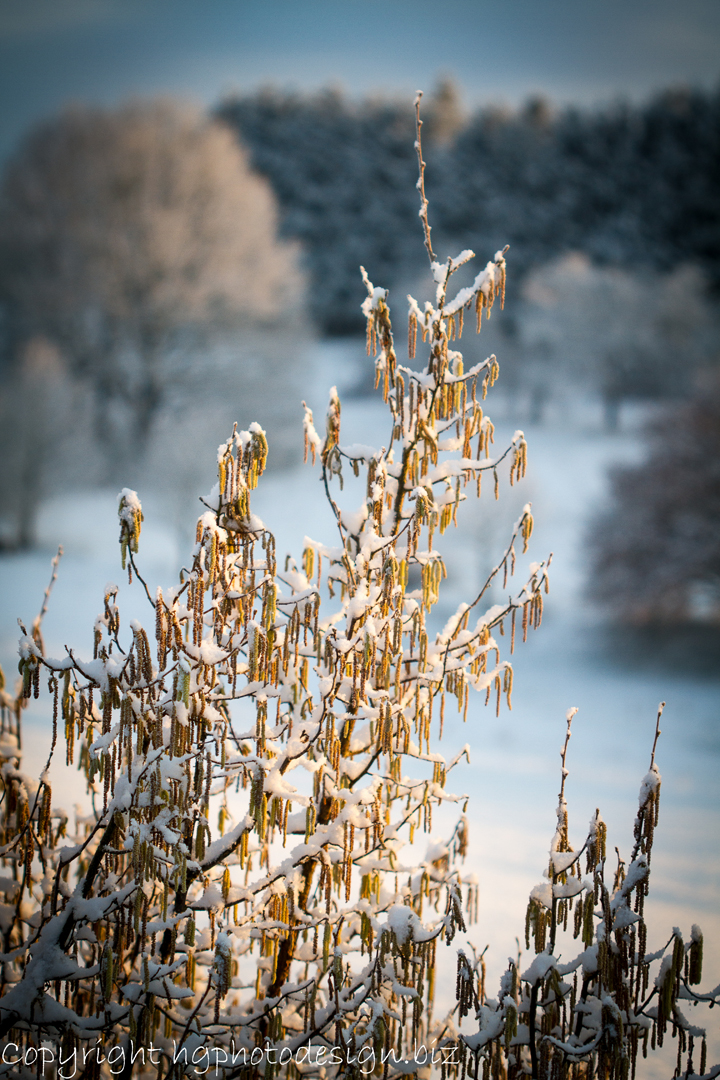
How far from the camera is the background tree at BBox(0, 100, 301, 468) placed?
7609 mm

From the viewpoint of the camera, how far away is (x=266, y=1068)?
1.13 metres

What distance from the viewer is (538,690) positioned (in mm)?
5312

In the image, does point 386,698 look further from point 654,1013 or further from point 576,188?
point 576,188

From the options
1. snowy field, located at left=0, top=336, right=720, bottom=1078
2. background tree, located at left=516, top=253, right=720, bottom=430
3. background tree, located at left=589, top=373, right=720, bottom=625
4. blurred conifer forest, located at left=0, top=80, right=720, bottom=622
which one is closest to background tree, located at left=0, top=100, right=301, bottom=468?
blurred conifer forest, located at left=0, top=80, right=720, bottom=622

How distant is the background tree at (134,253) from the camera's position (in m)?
7.61

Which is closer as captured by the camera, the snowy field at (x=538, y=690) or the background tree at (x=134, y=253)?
the snowy field at (x=538, y=690)

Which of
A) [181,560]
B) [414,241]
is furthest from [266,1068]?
[414,241]

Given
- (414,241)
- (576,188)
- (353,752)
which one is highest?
(576,188)

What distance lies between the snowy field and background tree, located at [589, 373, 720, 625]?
36 centimetres

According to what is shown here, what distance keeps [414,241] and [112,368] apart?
375 cm

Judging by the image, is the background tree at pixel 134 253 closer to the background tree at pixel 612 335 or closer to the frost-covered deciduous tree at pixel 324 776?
the background tree at pixel 612 335

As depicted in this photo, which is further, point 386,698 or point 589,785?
point 589,785

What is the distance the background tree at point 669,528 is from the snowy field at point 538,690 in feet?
1.17

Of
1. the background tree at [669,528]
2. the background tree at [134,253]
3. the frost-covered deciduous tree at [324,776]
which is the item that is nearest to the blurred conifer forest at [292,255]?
the background tree at [134,253]
